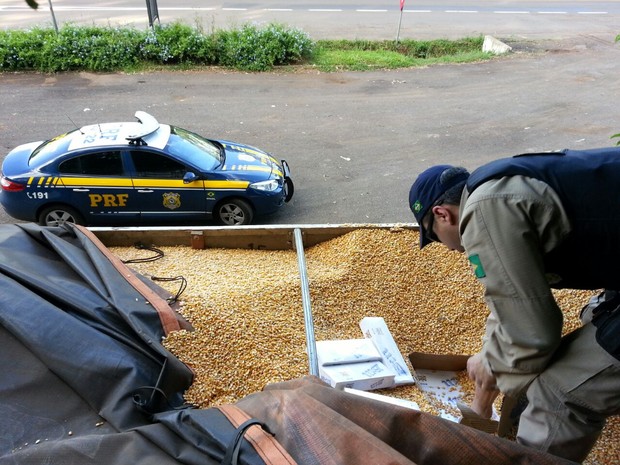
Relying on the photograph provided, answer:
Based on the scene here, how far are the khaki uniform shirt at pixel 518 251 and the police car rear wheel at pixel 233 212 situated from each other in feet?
15.8

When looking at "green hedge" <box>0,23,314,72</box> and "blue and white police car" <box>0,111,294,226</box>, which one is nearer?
"blue and white police car" <box>0,111,294,226</box>

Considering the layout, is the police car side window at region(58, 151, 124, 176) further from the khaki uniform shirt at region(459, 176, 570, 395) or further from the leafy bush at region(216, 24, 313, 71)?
the leafy bush at region(216, 24, 313, 71)

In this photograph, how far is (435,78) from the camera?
1328 cm

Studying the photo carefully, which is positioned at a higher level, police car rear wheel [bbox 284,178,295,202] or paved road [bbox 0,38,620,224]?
police car rear wheel [bbox 284,178,295,202]

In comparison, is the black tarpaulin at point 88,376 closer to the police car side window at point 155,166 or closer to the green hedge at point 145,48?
the police car side window at point 155,166

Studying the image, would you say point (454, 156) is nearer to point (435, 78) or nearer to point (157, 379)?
Result: point (435, 78)

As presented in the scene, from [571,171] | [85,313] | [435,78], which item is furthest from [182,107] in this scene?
[571,171]

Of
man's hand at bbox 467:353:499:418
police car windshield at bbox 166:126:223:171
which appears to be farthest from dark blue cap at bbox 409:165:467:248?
police car windshield at bbox 166:126:223:171

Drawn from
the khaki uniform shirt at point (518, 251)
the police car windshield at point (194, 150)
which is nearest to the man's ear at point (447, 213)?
the khaki uniform shirt at point (518, 251)

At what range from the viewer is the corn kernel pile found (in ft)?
10.8

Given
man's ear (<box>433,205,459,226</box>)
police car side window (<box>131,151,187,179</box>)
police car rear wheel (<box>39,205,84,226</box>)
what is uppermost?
man's ear (<box>433,205,459,226</box>)

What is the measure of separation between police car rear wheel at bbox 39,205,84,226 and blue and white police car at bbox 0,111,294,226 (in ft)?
0.04

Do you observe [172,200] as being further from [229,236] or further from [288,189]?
[229,236]

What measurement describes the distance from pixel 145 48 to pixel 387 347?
12.2 metres
